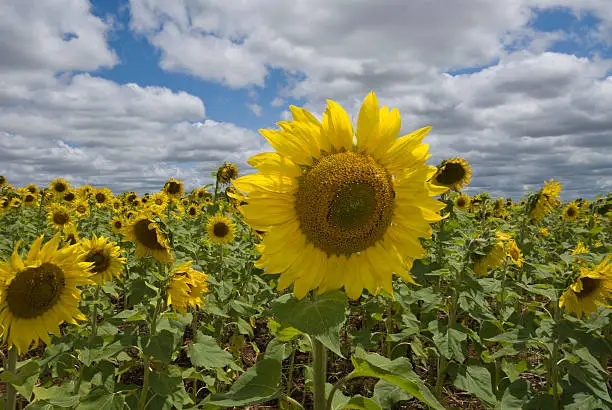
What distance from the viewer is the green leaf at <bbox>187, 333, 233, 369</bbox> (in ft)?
11.5

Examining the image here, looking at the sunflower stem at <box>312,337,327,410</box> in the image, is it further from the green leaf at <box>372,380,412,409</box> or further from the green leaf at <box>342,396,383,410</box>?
the green leaf at <box>372,380,412,409</box>

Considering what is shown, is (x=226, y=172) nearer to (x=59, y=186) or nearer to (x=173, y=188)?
(x=173, y=188)

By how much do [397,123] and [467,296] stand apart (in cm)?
345

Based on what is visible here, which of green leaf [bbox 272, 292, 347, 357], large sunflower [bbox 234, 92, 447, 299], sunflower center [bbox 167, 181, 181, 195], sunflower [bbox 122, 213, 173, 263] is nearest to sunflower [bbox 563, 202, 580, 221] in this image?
sunflower center [bbox 167, 181, 181, 195]

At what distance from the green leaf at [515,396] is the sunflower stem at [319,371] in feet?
8.21

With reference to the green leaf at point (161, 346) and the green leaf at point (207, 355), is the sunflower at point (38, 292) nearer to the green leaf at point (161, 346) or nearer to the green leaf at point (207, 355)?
the green leaf at point (161, 346)

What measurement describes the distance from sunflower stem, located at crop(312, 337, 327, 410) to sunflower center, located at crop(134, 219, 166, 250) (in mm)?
3402

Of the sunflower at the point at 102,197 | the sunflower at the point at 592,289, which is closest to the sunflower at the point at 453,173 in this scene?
the sunflower at the point at 592,289

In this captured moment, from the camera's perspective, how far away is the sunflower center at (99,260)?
16.6 feet

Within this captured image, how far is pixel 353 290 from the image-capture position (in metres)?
2.04

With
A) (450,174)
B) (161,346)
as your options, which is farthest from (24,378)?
(450,174)

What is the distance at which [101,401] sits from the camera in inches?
128

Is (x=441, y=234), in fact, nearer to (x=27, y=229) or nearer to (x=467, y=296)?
(x=467, y=296)

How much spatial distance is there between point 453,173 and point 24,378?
21.1 feet
